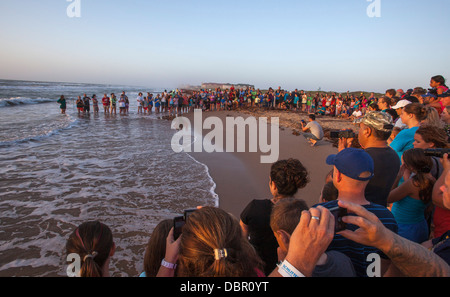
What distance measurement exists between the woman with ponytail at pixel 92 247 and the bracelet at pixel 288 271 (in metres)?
1.09

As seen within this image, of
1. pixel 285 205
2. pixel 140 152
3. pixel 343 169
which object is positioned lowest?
pixel 140 152

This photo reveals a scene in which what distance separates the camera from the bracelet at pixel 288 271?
42.4 inches

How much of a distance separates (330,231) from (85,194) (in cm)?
566

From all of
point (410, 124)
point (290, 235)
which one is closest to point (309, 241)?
point (290, 235)

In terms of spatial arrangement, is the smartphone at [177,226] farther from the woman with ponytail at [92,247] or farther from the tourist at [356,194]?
the tourist at [356,194]

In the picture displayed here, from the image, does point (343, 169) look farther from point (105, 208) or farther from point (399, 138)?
point (105, 208)

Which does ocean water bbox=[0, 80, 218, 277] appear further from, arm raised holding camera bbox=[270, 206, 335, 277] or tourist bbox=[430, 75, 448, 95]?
tourist bbox=[430, 75, 448, 95]

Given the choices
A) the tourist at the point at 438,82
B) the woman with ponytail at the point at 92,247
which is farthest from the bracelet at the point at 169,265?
the tourist at the point at 438,82

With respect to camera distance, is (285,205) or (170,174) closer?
(285,205)

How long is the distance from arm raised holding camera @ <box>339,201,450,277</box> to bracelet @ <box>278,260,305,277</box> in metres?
0.30

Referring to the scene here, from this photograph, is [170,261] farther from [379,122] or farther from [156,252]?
[379,122]

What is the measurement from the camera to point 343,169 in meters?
1.80
